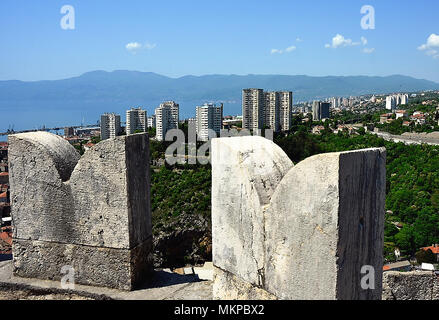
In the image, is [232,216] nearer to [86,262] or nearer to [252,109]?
[86,262]

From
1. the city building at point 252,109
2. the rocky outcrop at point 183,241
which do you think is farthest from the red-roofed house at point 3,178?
the city building at point 252,109

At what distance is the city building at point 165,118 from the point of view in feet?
200

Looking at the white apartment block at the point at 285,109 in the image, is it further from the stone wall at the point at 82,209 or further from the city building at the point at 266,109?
the stone wall at the point at 82,209

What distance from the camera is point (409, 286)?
486 centimetres

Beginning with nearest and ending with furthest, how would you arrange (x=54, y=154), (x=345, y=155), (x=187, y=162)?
(x=345, y=155) < (x=54, y=154) < (x=187, y=162)

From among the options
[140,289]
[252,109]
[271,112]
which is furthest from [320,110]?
[140,289]

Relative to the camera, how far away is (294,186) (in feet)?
8.38

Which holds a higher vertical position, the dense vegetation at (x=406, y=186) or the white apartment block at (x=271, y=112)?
the white apartment block at (x=271, y=112)

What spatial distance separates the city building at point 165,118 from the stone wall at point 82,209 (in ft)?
186
